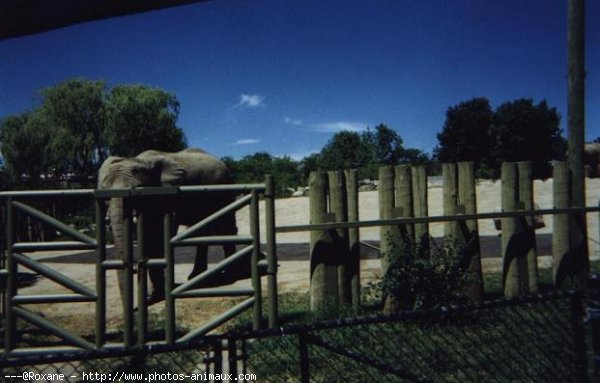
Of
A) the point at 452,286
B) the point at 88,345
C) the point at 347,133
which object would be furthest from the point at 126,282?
the point at 347,133

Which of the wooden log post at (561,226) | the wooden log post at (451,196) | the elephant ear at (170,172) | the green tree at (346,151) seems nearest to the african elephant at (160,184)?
the elephant ear at (170,172)

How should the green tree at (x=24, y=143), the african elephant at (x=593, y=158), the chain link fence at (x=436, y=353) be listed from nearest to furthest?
1. the chain link fence at (x=436, y=353)
2. the african elephant at (x=593, y=158)
3. the green tree at (x=24, y=143)

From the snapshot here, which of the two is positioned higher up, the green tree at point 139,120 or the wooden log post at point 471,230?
the green tree at point 139,120

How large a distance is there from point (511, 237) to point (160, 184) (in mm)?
4878

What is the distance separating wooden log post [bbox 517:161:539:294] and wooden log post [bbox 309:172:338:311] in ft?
8.24

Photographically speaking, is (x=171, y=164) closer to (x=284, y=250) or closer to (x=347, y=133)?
(x=284, y=250)

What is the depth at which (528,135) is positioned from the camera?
182ft

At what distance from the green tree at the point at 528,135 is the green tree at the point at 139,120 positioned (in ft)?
120

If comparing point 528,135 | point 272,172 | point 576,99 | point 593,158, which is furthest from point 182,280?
point 528,135

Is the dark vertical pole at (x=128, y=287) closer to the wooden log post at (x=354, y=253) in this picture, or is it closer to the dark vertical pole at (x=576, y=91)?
the wooden log post at (x=354, y=253)

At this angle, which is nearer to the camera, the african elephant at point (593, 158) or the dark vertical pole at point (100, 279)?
the dark vertical pole at point (100, 279)

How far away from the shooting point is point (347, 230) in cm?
585

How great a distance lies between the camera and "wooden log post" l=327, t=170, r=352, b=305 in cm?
584

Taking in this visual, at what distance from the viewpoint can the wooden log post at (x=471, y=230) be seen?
19.4ft
